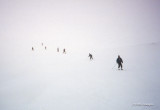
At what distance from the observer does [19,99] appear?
36.2 feet

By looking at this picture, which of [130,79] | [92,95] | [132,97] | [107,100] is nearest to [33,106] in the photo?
[92,95]

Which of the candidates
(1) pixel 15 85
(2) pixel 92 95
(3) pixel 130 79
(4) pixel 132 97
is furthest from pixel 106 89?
(1) pixel 15 85

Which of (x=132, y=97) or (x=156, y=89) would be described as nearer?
(x=132, y=97)

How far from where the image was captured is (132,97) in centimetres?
980

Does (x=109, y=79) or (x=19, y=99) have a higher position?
(x=109, y=79)

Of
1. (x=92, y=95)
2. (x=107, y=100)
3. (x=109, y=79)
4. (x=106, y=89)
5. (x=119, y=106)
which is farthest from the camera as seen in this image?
(x=109, y=79)

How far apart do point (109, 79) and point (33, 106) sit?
6.33 m

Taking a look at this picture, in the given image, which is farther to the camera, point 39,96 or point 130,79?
point 130,79

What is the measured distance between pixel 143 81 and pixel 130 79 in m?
1.05

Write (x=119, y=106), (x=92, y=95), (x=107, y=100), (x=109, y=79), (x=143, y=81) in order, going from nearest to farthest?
(x=119, y=106) < (x=107, y=100) < (x=92, y=95) < (x=143, y=81) < (x=109, y=79)

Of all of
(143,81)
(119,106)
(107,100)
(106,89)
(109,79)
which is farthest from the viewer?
(109,79)

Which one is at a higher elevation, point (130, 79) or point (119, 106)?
point (130, 79)

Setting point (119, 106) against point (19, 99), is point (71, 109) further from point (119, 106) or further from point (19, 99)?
point (19, 99)

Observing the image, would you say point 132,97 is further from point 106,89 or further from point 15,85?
point 15,85
